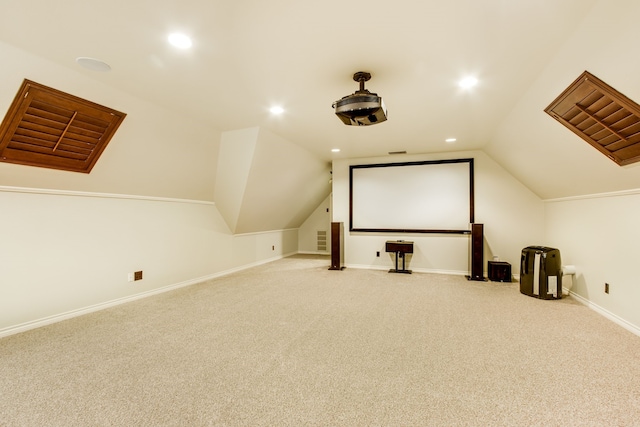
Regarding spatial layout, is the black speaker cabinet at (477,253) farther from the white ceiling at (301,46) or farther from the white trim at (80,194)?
the white trim at (80,194)

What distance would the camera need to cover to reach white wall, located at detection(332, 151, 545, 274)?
5188 mm

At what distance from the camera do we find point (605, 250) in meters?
3.26

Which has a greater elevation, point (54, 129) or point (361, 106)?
point (361, 106)

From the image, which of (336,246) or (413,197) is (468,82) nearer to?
(413,197)

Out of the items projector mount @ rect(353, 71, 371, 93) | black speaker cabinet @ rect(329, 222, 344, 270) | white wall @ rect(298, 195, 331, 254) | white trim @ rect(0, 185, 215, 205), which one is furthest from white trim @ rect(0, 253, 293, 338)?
projector mount @ rect(353, 71, 371, 93)

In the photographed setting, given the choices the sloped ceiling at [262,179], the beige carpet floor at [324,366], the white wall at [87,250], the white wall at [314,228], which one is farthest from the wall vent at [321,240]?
the beige carpet floor at [324,366]

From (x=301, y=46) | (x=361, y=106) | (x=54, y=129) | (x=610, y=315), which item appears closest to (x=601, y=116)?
(x=361, y=106)

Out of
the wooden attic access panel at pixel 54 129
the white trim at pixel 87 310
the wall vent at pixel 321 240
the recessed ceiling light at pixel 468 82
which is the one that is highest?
the recessed ceiling light at pixel 468 82

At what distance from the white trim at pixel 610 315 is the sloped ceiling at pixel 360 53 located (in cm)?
139

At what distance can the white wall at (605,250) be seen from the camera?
2835 millimetres

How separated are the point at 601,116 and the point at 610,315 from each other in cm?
225

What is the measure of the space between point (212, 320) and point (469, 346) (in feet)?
8.40

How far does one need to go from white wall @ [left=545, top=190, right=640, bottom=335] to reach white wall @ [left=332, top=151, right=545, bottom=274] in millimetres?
801

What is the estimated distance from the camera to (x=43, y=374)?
6.62 feet
